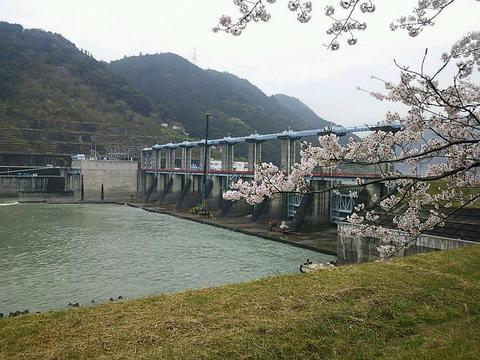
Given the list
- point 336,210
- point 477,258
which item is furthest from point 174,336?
point 336,210

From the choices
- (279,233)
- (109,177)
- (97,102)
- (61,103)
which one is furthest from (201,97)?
(279,233)

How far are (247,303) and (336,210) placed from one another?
24.1 m

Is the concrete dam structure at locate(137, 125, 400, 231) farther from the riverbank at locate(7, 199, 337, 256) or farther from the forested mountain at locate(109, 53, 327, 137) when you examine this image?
the forested mountain at locate(109, 53, 327, 137)

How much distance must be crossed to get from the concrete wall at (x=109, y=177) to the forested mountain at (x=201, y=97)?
43.7 metres

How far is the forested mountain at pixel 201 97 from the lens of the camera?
113500mm

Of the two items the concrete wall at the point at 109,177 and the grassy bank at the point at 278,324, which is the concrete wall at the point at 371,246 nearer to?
the grassy bank at the point at 278,324

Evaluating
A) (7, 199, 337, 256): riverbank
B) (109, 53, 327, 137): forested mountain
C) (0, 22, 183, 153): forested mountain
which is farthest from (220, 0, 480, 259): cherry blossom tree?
(109, 53, 327, 137): forested mountain

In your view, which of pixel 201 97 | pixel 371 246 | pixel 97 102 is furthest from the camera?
pixel 201 97

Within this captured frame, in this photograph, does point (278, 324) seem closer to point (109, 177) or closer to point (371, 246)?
point (371, 246)

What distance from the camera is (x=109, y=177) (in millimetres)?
57719

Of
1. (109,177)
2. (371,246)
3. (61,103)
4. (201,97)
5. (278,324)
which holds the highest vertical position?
(201,97)

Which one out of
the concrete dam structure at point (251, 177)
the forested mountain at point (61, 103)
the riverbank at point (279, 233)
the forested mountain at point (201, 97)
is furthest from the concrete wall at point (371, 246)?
the forested mountain at point (201, 97)

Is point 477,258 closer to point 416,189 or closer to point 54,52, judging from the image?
point 416,189

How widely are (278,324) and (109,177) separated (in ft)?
185
